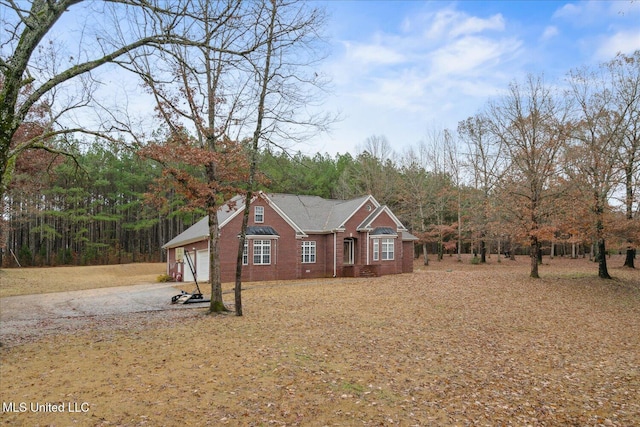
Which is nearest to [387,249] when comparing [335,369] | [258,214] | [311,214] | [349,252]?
[349,252]

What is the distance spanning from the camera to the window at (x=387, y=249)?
3034 cm

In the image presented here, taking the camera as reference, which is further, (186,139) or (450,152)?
(450,152)

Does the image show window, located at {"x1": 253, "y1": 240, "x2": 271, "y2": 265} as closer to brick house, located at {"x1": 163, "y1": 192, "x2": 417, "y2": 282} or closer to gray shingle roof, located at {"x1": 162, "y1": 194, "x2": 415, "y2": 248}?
brick house, located at {"x1": 163, "y1": 192, "x2": 417, "y2": 282}

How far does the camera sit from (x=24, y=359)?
323 inches

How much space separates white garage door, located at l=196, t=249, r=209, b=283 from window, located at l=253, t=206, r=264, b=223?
381 centimetres

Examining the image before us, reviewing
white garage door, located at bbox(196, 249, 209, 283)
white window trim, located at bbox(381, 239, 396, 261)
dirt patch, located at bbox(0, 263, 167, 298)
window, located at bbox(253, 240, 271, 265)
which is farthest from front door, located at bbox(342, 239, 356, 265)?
dirt patch, located at bbox(0, 263, 167, 298)

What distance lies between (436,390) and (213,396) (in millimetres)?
3874

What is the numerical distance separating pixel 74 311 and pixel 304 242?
16296mm

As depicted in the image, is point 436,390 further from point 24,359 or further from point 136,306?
point 136,306

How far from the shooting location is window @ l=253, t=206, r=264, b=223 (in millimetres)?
26462

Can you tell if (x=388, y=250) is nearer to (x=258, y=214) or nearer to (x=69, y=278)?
(x=258, y=214)

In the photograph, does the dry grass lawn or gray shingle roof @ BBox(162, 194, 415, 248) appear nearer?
the dry grass lawn

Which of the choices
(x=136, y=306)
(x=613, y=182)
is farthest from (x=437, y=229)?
(x=136, y=306)

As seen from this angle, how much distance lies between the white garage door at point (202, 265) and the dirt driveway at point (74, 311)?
185 inches
